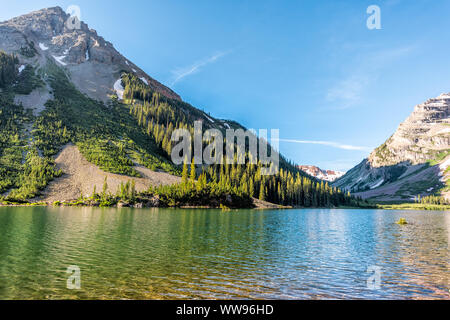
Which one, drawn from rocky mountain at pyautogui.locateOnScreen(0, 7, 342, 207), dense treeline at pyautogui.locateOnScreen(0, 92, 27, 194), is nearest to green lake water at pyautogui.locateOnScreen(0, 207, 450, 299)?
rocky mountain at pyautogui.locateOnScreen(0, 7, 342, 207)

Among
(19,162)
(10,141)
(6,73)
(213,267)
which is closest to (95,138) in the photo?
(10,141)

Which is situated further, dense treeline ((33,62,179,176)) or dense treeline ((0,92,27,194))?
dense treeline ((33,62,179,176))

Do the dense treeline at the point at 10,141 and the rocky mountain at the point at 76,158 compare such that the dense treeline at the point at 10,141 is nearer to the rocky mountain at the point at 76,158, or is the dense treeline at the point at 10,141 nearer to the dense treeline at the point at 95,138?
the rocky mountain at the point at 76,158

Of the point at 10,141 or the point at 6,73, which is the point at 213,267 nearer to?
the point at 10,141

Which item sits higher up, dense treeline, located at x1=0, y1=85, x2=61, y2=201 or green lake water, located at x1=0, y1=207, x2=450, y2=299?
dense treeline, located at x1=0, y1=85, x2=61, y2=201

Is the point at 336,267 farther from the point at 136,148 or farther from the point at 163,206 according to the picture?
the point at 136,148

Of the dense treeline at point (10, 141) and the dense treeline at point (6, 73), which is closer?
the dense treeline at point (10, 141)

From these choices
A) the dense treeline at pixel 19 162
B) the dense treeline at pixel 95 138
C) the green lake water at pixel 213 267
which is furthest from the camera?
the dense treeline at pixel 95 138

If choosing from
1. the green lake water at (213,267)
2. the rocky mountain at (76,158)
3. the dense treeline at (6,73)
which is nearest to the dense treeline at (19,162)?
the rocky mountain at (76,158)

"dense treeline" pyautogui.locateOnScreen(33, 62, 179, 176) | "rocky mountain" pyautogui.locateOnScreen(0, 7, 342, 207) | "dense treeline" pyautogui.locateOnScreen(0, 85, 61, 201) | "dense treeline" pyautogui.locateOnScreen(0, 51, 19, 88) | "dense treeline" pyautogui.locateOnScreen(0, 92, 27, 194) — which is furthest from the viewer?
"dense treeline" pyautogui.locateOnScreen(0, 51, 19, 88)

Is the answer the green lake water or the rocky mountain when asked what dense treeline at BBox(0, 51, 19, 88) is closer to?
the rocky mountain

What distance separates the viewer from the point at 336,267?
77.7ft
